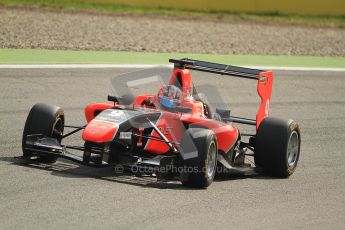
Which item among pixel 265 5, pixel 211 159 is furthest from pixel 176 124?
pixel 265 5

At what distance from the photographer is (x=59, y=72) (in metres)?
16.1

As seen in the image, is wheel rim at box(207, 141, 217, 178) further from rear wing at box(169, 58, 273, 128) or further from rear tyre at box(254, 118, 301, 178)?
rear wing at box(169, 58, 273, 128)

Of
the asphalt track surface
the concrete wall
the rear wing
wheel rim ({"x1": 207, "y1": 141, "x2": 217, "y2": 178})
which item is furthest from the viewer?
the concrete wall

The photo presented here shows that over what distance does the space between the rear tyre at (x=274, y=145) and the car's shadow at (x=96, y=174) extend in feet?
0.87

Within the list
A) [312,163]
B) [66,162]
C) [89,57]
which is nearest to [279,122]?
[312,163]

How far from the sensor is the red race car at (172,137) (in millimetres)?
8961

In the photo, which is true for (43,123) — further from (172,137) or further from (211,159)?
(211,159)

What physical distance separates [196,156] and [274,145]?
1.48 metres

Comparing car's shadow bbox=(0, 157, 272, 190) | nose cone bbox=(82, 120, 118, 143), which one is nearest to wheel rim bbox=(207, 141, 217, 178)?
car's shadow bbox=(0, 157, 272, 190)

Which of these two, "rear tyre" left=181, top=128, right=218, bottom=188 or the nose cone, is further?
the nose cone

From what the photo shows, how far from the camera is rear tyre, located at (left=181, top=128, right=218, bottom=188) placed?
886 cm

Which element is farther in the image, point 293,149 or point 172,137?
A: point 293,149

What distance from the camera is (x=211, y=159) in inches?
365

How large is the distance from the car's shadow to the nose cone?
1.50 ft
